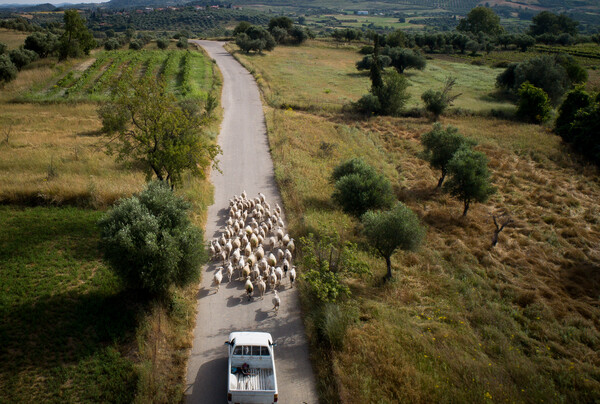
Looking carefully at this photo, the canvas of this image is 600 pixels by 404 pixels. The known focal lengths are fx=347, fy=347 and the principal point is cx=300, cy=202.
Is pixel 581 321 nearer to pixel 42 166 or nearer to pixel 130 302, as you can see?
pixel 130 302

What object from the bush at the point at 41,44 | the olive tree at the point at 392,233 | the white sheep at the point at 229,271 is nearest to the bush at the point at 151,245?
the white sheep at the point at 229,271

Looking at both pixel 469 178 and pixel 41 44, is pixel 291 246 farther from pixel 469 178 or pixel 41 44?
pixel 41 44

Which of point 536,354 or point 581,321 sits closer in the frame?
point 536,354

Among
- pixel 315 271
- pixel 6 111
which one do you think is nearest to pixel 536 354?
pixel 315 271

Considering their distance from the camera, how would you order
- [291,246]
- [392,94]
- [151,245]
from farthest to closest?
[392,94] → [291,246] → [151,245]

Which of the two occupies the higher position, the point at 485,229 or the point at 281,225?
the point at 281,225

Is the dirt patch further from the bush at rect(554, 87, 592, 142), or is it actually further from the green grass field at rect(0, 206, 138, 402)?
the bush at rect(554, 87, 592, 142)

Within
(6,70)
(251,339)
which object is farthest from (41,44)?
(251,339)
